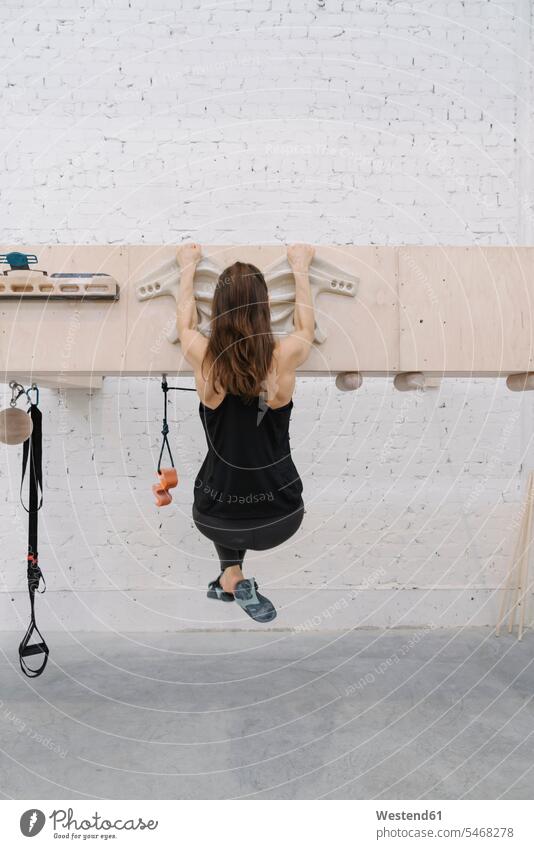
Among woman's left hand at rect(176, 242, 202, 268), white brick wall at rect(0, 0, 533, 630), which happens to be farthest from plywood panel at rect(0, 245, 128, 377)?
white brick wall at rect(0, 0, 533, 630)

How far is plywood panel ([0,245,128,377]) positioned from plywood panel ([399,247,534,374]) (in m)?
1.11

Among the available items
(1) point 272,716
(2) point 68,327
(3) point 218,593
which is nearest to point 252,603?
(3) point 218,593

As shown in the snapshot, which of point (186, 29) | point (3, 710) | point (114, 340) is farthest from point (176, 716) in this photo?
point (186, 29)

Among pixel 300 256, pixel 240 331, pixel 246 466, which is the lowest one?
pixel 246 466

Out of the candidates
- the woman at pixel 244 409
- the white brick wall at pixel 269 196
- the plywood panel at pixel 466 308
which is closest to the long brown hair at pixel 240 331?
the woman at pixel 244 409

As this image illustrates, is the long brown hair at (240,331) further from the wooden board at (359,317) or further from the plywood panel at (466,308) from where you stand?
the plywood panel at (466,308)

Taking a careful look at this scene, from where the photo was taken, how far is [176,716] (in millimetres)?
3262

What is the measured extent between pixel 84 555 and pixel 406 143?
10.7 feet

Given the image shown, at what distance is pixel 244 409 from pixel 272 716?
1.50m

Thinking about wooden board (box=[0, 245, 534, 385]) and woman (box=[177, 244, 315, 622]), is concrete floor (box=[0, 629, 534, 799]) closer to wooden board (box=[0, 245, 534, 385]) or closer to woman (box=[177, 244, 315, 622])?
woman (box=[177, 244, 315, 622])

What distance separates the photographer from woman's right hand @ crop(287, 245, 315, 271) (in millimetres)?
2713

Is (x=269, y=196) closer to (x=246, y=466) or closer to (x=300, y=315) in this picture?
(x=300, y=315)

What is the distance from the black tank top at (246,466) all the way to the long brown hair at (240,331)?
0.15m

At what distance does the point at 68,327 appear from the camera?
9.04 ft
